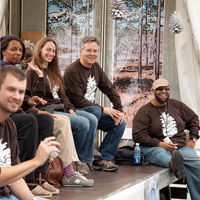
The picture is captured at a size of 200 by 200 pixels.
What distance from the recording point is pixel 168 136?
3771 mm

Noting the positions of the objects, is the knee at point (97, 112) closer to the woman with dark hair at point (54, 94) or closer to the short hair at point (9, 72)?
the woman with dark hair at point (54, 94)

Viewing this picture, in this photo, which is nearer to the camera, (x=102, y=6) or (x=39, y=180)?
(x=39, y=180)

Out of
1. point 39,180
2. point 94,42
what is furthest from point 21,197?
point 94,42

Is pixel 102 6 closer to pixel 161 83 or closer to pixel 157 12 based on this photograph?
pixel 157 12

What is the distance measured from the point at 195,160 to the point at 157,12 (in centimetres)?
236

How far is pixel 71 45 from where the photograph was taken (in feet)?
16.7

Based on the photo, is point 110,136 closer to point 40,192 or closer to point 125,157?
point 125,157

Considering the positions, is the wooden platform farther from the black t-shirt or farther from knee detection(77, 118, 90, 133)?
the black t-shirt

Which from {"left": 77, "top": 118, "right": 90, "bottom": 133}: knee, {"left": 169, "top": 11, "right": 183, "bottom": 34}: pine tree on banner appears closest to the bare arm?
{"left": 77, "top": 118, "right": 90, "bottom": 133}: knee

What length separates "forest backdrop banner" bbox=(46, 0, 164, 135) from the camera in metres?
4.88

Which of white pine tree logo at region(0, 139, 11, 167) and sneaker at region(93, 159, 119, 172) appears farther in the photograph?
sneaker at region(93, 159, 119, 172)

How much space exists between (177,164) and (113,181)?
3.03 ft

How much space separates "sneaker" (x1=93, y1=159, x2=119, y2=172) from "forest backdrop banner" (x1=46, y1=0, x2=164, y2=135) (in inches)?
66.2

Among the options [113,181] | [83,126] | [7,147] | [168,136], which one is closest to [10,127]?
[7,147]
